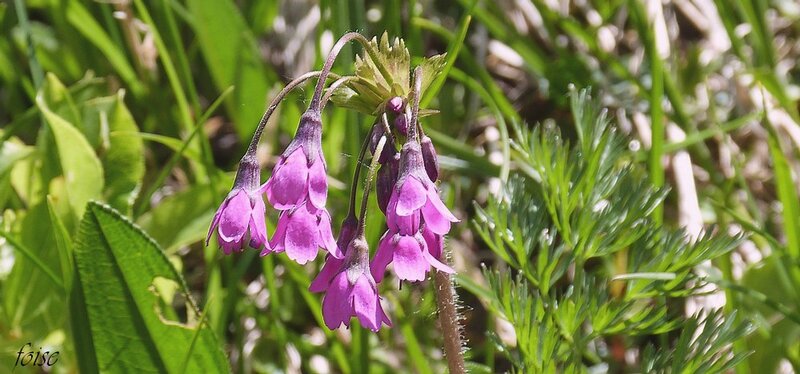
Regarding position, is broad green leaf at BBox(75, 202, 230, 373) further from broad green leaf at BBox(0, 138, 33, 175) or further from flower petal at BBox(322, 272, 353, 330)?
broad green leaf at BBox(0, 138, 33, 175)

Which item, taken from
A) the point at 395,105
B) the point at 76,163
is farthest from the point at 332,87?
the point at 76,163

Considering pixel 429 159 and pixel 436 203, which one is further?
pixel 429 159

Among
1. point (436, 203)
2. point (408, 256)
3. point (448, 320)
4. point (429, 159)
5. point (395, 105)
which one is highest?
point (395, 105)

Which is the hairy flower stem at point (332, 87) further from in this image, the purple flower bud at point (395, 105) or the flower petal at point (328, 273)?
the flower petal at point (328, 273)

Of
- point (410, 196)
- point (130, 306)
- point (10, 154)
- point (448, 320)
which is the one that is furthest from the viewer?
point (10, 154)

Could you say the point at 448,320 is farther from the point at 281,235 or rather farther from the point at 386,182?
the point at 281,235

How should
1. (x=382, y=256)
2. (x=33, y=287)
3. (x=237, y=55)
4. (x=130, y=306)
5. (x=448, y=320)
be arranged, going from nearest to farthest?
(x=382, y=256) < (x=448, y=320) < (x=130, y=306) < (x=33, y=287) < (x=237, y=55)

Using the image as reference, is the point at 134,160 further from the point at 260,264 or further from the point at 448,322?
the point at 448,322
